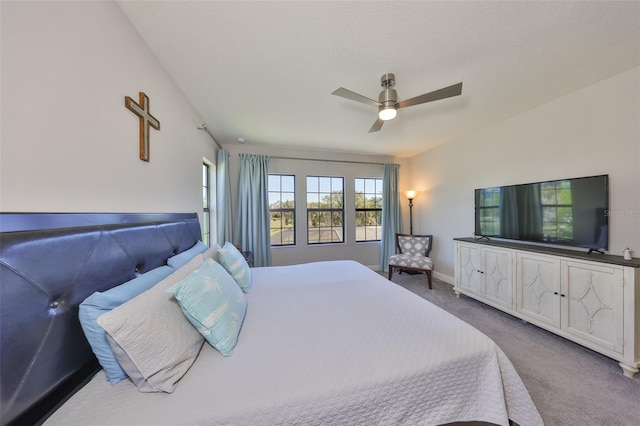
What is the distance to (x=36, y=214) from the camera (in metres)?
0.77

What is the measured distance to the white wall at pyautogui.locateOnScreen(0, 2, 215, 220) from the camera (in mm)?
720

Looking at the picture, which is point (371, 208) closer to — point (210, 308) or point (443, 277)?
point (443, 277)

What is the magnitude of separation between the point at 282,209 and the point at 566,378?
12.5 ft

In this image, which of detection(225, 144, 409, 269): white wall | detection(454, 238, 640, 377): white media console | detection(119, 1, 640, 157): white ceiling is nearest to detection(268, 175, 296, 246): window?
detection(225, 144, 409, 269): white wall

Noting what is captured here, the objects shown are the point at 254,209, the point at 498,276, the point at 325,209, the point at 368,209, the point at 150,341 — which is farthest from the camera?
the point at 368,209

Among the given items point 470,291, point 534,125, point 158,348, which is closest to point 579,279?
point 470,291

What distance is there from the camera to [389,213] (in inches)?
172

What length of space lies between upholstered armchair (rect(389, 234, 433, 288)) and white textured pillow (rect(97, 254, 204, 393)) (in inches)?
133

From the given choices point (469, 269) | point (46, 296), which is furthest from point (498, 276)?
point (46, 296)

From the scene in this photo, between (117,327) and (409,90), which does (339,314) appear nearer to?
(117,327)

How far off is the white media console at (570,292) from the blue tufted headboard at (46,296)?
3396 millimetres

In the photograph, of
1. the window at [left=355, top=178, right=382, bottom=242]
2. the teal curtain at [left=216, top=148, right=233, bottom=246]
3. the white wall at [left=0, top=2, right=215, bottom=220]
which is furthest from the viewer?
the window at [left=355, top=178, right=382, bottom=242]

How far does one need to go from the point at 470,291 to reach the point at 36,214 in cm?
397

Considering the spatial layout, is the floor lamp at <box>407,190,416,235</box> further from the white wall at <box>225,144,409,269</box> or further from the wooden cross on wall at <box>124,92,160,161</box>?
the wooden cross on wall at <box>124,92,160,161</box>
